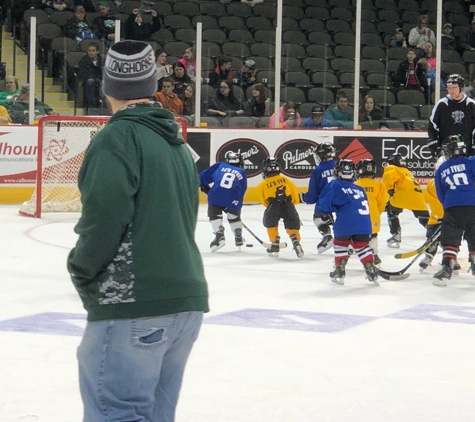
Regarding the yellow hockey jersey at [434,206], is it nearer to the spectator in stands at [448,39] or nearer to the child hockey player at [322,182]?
the child hockey player at [322,182]

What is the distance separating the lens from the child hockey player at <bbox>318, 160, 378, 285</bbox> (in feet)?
21.3

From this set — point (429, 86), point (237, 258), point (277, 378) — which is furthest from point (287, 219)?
point (429, 86)

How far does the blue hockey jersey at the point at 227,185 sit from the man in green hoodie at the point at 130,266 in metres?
6.11

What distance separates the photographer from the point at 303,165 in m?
12.6

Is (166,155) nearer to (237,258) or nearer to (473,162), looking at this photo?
(473,162)

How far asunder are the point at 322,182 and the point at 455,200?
163 centimetres

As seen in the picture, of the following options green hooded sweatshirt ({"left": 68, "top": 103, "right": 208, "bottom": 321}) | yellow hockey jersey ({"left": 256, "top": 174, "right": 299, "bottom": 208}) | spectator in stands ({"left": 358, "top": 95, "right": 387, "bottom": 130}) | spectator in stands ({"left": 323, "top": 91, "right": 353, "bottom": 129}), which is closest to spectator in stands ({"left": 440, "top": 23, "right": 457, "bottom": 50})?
spectator in stands ({"left": 358, "top": 95, "right": 387, "bottom": 130})

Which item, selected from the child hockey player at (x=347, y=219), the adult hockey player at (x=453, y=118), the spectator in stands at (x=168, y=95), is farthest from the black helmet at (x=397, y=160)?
the spectator in stands at (x=168, y=95)

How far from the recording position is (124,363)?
6.76ft

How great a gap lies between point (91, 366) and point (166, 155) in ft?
1.57

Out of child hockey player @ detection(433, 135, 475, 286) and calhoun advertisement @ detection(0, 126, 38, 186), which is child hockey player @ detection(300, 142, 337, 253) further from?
calhoun advertisement @ detection(0, 126, 38, 186)

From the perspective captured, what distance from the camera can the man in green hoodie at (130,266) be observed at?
6.69 feet

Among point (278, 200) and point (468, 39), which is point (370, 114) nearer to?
point (468, 39)

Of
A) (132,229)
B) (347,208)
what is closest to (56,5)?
(347,208)
